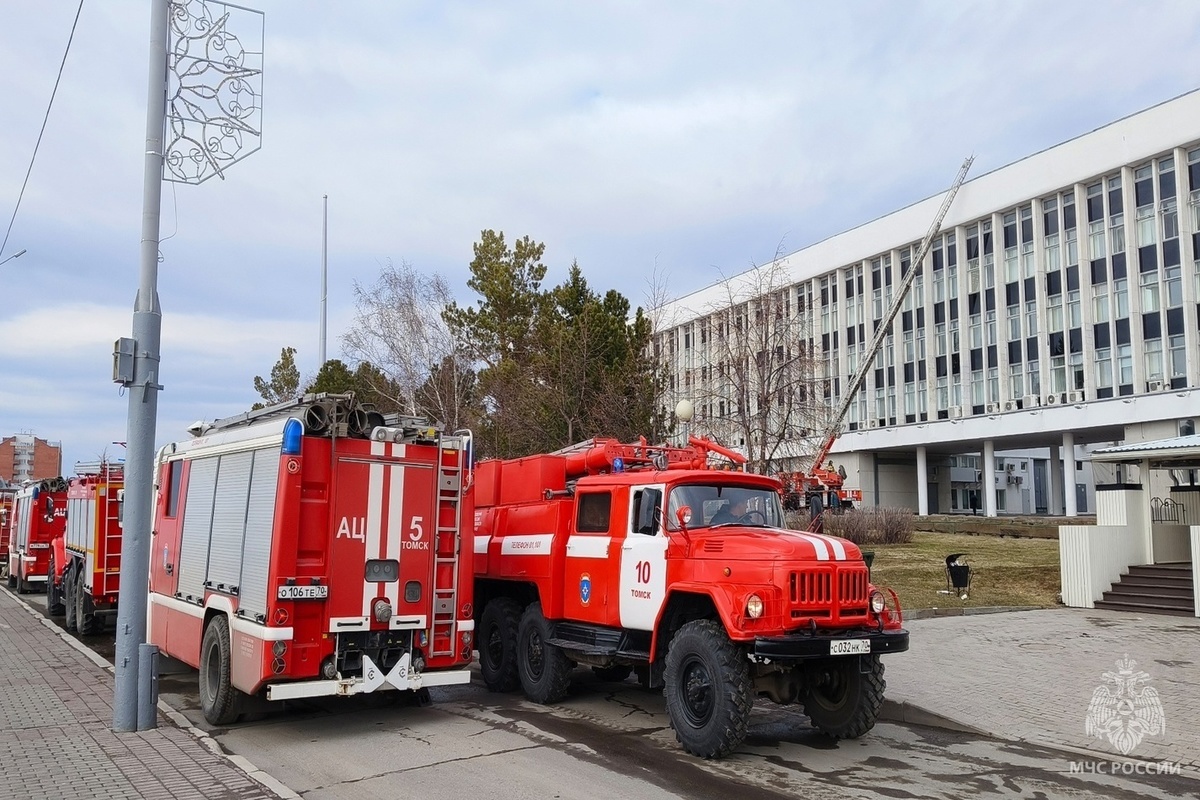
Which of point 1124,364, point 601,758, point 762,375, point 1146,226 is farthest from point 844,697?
point 1146,226

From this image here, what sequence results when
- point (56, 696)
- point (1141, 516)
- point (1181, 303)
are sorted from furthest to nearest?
point (1181, 303), point (1141, 516), point (56, 696)

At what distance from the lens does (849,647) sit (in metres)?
8.13

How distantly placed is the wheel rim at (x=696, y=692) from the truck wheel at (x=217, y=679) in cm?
441

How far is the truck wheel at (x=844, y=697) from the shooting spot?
881cm

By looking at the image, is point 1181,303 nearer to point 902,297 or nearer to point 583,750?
point 902,297

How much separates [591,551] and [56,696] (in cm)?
617

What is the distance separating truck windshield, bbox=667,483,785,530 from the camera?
9.59 m

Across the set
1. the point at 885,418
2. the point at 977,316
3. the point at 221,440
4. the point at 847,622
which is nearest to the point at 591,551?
the point at 847,622

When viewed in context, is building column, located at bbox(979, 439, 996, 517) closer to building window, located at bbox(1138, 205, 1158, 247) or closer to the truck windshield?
building window, located at bbox(1138, 205, 1158, 247)

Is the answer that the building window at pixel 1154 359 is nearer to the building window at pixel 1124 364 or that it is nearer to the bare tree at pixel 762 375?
the building window at pixel 1124 364

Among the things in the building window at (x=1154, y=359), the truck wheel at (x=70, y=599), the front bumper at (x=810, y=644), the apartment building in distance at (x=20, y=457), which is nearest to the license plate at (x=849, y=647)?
the front bumper at (x=810, y=644)

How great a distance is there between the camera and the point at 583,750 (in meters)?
8.59

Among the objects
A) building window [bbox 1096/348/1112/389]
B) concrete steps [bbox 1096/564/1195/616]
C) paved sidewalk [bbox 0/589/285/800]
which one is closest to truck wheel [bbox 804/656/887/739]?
paved sidewalk [bbox 0/589/285/800]

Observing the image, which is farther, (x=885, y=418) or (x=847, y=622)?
(x=885, y=418)
